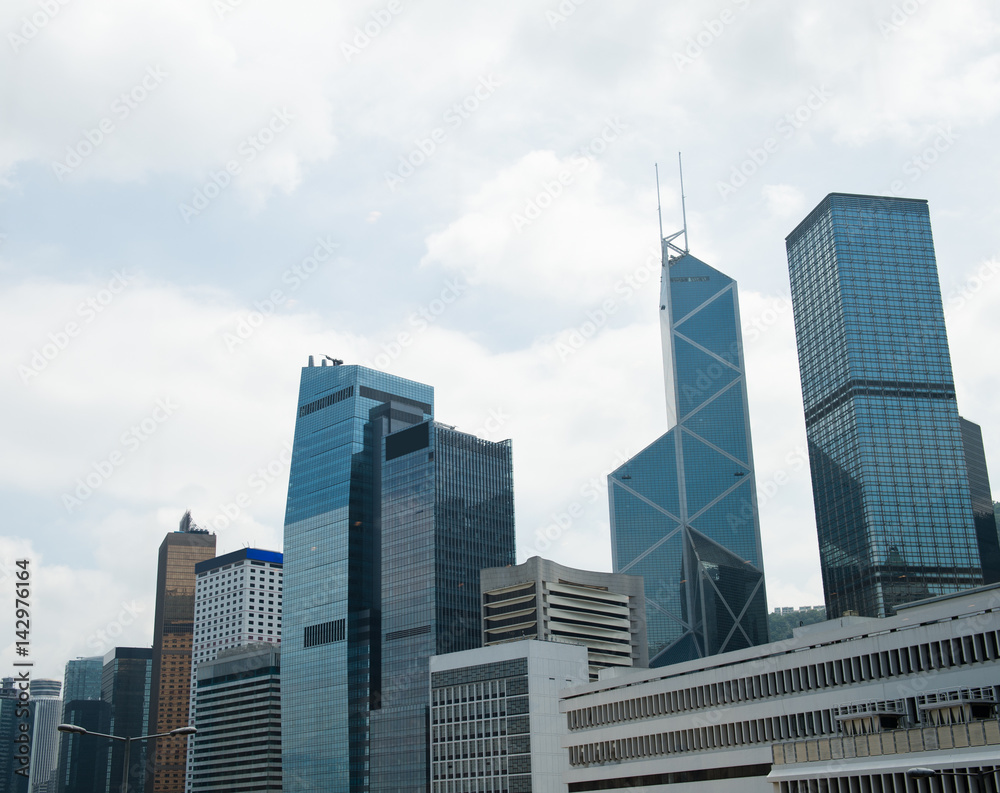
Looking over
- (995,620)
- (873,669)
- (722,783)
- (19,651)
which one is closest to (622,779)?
(722,783)

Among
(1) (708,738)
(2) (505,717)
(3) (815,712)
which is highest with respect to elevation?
(2) (505,717)

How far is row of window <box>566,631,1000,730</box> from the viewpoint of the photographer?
90.9 metres

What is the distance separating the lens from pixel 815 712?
104m

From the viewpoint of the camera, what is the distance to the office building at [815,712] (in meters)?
82.1

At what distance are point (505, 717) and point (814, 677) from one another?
218 ft

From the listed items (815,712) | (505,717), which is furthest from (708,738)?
(505,717)

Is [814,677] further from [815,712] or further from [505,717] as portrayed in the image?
[505,717]

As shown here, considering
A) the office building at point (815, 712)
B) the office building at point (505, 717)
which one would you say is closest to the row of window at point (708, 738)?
the office building at point (815, 712)

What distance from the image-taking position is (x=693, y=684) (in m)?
121

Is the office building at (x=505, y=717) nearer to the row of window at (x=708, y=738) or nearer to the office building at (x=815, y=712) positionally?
the row of window at (x=708, y=738)

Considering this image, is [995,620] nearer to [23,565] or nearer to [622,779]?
[622,779]

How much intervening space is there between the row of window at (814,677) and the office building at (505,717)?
20.4 meters

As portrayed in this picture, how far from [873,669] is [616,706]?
4263 centimetres

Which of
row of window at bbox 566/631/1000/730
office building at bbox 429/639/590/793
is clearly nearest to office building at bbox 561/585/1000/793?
row of window at bbox 566/631/1000/730
